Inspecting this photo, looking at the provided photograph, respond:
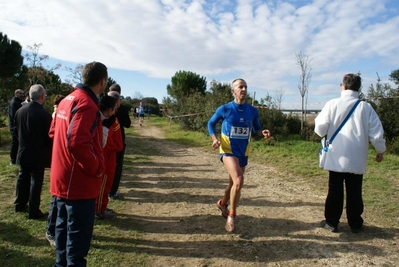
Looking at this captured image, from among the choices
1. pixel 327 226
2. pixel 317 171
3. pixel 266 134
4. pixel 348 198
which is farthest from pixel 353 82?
pixel 317 171

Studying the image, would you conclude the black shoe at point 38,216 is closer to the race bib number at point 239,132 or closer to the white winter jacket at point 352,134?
the race bib number at point 239,132

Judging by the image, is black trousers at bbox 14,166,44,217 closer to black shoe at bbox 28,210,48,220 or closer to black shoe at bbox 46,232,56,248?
black shoe at bbox 28,210,48,220

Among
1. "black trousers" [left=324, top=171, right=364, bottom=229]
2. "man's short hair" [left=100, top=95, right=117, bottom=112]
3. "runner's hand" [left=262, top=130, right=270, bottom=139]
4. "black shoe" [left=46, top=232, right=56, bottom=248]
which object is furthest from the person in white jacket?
"black shoe" [left=46, top=232, right=56, bottom=248]

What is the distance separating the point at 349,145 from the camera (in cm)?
388

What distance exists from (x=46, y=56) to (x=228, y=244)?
21297 millimetres

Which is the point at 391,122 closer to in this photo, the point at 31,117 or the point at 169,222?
the point at 169,222

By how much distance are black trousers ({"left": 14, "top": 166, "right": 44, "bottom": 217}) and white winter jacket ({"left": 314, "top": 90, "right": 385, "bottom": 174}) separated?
4.04 metres

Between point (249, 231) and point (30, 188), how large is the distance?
3286mm

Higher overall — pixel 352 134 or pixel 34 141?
pixel 352 134

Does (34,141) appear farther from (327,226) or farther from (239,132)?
(327,226)

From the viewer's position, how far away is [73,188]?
8.05ft

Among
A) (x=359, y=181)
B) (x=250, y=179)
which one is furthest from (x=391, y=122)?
(x=359, y=181)

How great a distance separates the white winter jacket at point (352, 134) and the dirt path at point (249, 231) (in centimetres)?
96

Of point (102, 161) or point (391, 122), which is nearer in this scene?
point (102, 161)
